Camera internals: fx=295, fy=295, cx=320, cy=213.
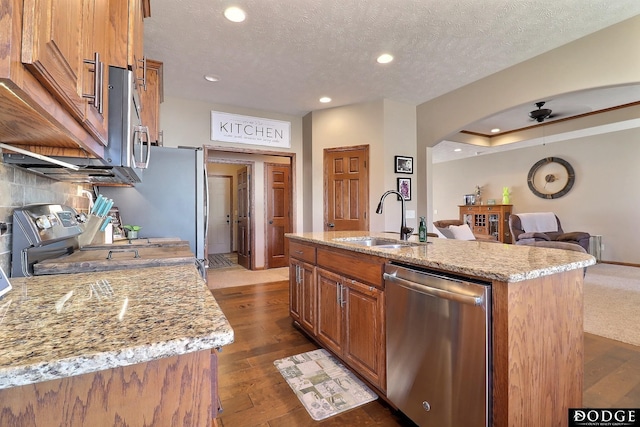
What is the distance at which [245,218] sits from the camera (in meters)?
5.71

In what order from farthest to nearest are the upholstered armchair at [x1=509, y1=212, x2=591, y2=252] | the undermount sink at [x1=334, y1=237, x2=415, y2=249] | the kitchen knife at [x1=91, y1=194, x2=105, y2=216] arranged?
the upholstered armchair at [x1=509, y1=212, x2=591, y2=252] < the undermount sink at [x1=334, y1=237, x2=415, y2=249] < the kitchen knife at [x1=91, y1=194, x2=105, y2=216]

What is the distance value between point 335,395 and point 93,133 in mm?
1756

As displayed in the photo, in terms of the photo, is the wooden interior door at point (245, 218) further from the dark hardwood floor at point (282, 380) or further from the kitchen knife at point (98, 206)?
the kitchen knife at point (98, 206)

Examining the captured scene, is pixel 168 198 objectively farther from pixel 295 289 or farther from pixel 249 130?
pixel 249 130

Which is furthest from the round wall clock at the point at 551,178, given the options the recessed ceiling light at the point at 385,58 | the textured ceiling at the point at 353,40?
the recessed ceiling light at the point at 385,58

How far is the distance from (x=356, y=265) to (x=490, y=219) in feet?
Answer: 22.4

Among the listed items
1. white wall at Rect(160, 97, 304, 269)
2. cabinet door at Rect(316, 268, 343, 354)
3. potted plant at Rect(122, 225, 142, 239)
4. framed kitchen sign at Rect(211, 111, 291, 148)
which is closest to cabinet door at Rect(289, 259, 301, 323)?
cabinet door at Rect(316, 268, 343, 354)

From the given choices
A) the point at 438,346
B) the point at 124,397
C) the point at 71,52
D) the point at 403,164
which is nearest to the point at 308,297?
the point at 438,346

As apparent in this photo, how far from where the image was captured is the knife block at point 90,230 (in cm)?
176

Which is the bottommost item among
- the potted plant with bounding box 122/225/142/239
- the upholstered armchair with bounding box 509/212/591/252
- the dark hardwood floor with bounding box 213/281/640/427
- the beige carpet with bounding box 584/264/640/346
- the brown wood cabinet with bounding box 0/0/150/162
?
the dark hardwood floor with bounding box 213/281/640/427

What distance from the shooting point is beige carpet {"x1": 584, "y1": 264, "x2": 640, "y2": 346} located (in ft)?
8.57

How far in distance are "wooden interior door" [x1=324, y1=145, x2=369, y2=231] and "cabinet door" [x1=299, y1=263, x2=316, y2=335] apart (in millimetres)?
2099

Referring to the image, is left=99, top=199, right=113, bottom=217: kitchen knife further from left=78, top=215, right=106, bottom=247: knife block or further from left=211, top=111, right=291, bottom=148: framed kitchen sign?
left=211, top=111, right=291, bottom=148: framed kitchen sign

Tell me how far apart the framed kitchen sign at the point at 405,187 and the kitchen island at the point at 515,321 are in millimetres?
2656
